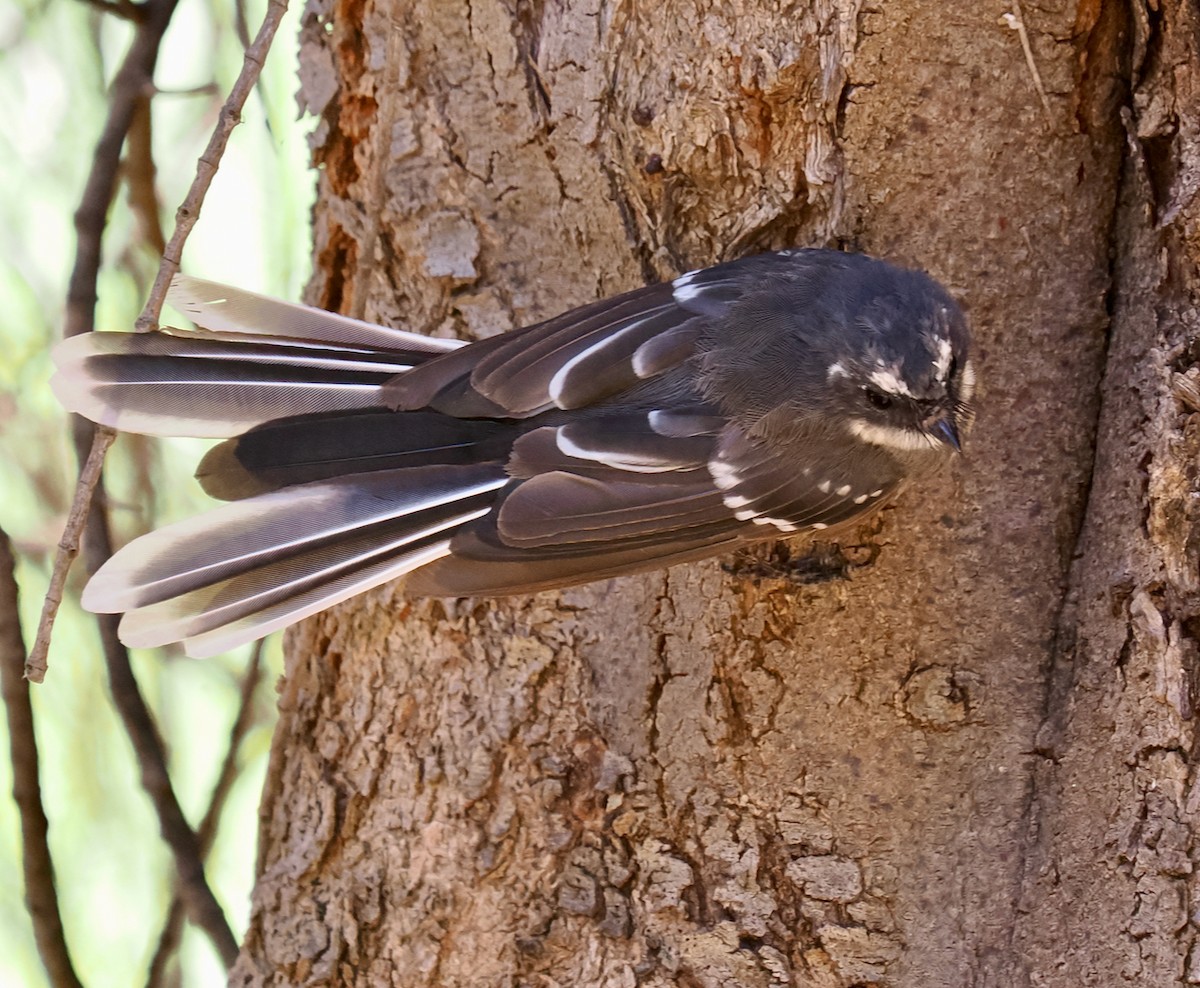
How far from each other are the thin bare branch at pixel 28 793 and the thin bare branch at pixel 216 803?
8.3 inches

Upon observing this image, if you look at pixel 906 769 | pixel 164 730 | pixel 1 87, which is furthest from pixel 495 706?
pixel 1 87

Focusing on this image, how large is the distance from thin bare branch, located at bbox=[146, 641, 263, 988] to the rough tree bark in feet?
2.41

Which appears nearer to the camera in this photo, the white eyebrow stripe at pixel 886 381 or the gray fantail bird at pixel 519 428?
the gray fantail bird at pixel 519 428

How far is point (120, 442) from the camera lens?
2887 millimetres

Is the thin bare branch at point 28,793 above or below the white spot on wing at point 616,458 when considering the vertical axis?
below

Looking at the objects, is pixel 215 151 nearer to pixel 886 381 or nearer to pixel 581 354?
pixel 581 354

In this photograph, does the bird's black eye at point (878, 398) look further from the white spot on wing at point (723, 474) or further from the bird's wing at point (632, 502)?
the white spot on wing at point (723, 474)

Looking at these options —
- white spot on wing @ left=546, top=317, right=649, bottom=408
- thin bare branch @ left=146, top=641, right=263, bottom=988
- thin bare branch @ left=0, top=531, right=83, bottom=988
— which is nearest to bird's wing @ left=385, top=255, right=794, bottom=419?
white spot on wing @ left=546, top=317, right=649, bottom=408

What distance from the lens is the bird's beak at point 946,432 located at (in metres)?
1.82

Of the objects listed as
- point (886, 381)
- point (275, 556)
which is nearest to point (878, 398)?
point (886, 381)

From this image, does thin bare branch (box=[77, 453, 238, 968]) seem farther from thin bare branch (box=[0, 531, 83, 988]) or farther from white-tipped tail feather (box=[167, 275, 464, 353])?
white-tipped tail feather (box=[167, 275, 464, 353])

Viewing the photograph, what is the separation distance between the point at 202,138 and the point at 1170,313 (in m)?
2.22

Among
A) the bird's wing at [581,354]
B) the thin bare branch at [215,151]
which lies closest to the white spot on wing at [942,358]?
the bird's wing at [581,354]

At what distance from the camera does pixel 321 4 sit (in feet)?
7.03
